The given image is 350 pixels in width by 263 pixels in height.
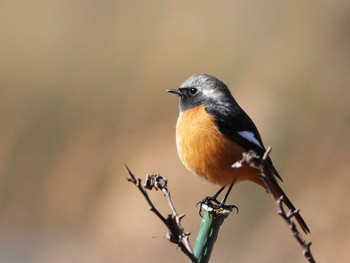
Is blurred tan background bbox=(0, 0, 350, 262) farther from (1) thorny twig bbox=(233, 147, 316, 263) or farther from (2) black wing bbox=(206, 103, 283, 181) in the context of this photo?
(1) thorny twig bbox=(233, 147, 316, 263)

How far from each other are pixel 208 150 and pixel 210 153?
22 mm

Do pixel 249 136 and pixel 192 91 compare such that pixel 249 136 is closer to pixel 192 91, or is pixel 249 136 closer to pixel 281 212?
pixel 192 91

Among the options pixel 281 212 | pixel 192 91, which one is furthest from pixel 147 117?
pixel 281 212

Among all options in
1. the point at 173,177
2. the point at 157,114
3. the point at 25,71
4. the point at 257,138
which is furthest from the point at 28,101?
the point at 257,138

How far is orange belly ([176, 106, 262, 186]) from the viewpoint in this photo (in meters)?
4.75

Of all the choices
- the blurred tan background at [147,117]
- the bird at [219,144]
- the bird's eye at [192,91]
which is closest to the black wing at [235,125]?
the bird at [219,144]

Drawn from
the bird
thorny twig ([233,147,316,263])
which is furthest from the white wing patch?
thorny twig ([233,147,316,263])

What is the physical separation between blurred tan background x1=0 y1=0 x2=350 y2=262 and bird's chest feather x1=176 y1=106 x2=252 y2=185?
2.40 metres

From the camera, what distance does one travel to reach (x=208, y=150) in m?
4.76

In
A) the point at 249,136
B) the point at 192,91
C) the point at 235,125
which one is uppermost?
the point at 192,91

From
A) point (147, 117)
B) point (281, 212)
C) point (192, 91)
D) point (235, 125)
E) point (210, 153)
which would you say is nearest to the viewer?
point (281, 212)

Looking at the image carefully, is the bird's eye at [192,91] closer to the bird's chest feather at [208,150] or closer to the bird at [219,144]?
the bird at [219,144]

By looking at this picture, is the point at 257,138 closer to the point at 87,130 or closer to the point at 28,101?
the point at 87,130

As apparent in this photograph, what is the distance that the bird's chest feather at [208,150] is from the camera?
15.6ft
